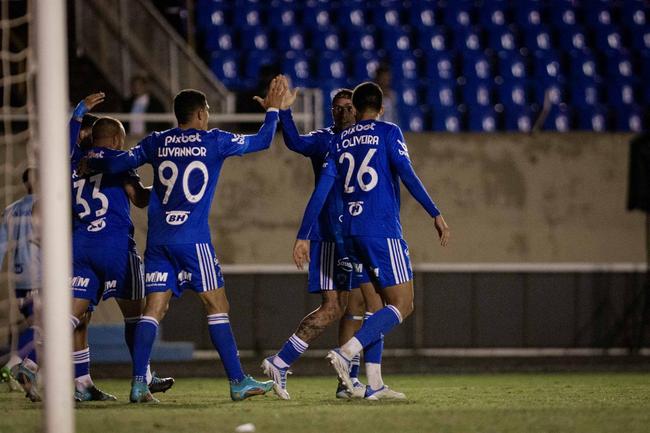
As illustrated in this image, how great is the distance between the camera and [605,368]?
12.5 metres

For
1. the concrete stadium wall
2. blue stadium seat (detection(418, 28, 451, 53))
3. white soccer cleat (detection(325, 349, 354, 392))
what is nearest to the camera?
white soccer cleat (detection(325, 349, 354, 392))

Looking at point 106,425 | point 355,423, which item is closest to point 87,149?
point 106,425

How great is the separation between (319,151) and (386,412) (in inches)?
96.7

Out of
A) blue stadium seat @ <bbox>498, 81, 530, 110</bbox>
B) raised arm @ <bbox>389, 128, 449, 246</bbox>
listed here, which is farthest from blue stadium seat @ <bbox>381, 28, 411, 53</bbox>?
raised arm @ <bbox>389, 128, 449, 246</bbox>

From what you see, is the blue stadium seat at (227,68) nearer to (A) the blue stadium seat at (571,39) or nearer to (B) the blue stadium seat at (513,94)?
(B) the blue stadium seat at (513,94)

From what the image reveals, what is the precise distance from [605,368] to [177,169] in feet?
20.8

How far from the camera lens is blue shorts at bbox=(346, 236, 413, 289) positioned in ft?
25.7

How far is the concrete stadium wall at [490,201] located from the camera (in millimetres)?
15047

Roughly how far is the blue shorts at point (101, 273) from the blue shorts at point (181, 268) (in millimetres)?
428

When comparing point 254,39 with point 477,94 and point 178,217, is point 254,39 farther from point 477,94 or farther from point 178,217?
point 178,217

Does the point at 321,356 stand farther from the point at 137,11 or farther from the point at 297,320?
the point at 137,11

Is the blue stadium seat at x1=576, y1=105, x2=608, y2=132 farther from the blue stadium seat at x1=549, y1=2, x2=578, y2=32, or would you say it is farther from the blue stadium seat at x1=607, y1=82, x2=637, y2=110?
the blue stadium seat at x1=549, y1=2, x2=578, y2=32

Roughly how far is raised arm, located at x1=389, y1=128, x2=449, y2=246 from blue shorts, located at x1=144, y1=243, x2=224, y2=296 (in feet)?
4.65

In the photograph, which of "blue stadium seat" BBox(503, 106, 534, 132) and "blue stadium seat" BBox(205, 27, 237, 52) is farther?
"blue stadium seat" BBox(205, 27, 237, 52)
